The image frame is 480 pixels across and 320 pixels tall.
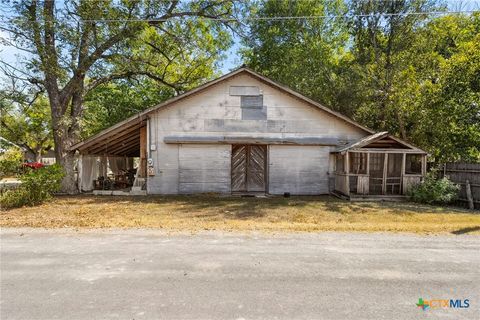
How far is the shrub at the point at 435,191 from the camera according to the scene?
13.2 m

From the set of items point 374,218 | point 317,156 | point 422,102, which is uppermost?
point 422,102

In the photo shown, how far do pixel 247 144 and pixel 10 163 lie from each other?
10.8 metres

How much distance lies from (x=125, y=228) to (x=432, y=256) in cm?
752

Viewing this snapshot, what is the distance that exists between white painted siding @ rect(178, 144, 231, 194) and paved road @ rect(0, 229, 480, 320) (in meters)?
7.94

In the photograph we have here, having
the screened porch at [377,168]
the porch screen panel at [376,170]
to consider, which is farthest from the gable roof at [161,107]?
the porch screen panel at [376,170]

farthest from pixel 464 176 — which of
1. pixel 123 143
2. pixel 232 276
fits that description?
pixel 123 143

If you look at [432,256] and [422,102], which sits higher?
[422,102]

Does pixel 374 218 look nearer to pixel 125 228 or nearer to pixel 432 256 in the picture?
pixel 432 256

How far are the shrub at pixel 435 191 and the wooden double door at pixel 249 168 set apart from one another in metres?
7.28

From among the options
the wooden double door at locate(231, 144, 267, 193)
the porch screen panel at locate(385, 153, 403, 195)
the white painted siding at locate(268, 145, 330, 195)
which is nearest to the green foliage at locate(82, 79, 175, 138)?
the wooden double door at locate(231, 144, 267, 193)

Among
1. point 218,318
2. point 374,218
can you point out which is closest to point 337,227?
point 374,218

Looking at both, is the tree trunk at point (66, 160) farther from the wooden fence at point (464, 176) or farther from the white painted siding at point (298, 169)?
the wooden fence at point (464, 176)

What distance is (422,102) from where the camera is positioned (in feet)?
57.1

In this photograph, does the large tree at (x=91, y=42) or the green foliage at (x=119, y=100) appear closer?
the large tree at (x=91, y=42)
